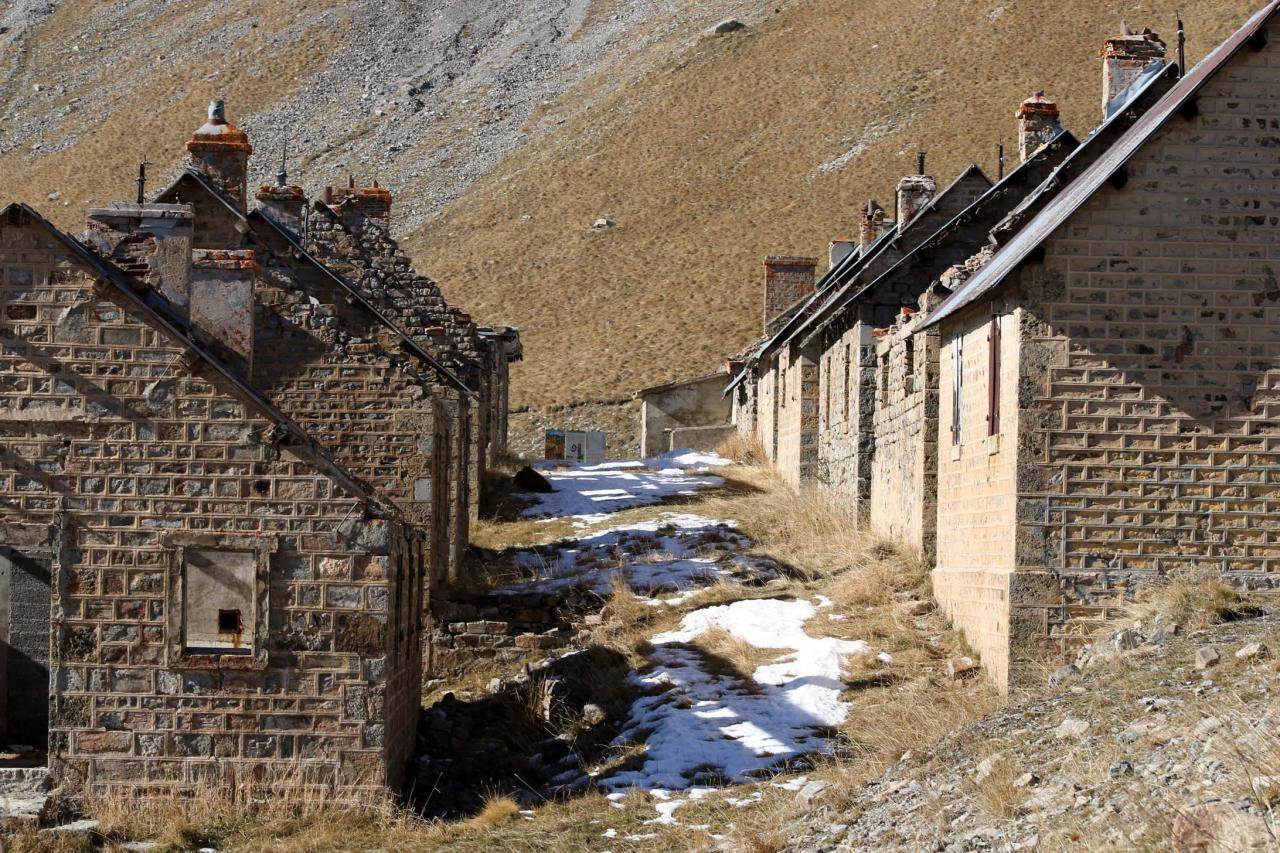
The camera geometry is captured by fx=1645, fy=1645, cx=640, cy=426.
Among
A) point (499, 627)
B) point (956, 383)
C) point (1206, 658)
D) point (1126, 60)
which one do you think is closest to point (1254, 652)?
point (1206, 658)

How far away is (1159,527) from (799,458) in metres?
13.4

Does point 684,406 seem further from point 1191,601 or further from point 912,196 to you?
point 1191,601

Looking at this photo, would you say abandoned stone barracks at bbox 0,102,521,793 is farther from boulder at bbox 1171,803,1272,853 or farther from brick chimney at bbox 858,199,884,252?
brick chimney at bbox 858,199,884,252

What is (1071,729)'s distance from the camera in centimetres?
1061

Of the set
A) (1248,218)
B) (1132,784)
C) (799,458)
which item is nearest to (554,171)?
(799,458)

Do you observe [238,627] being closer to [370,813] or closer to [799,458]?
[370,813]

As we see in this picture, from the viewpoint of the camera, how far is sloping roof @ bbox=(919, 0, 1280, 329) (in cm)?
1425

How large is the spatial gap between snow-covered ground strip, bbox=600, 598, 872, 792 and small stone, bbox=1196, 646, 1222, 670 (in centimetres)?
359

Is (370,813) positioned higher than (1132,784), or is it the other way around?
(1132,784)

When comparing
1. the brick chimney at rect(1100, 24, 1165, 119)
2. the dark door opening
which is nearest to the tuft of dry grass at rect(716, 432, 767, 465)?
the brick chimney at rect(1100, 24, 1165, 119)

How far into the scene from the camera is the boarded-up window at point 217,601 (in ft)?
44.5

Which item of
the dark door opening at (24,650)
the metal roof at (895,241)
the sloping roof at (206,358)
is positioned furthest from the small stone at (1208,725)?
the metal roof at (895,241)

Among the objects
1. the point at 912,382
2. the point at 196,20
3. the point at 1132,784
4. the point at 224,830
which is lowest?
the point at 224,830

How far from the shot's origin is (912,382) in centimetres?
2020
